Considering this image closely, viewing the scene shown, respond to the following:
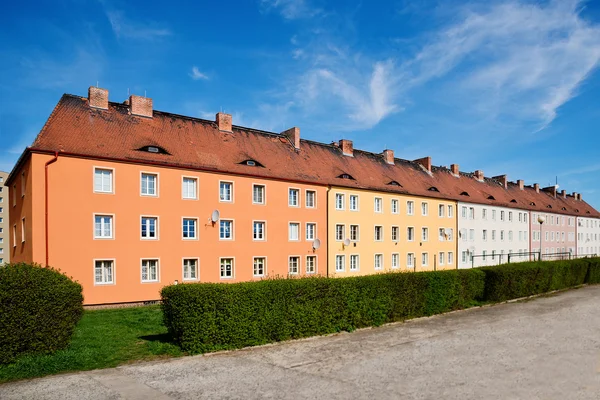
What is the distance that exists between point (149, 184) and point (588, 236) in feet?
249

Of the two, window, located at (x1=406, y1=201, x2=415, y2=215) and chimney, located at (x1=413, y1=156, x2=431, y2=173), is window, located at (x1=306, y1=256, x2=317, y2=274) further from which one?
chimney, located at (x1=413, y1=156, x2=431, y2=173)

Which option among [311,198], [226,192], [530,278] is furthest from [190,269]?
[530,278]

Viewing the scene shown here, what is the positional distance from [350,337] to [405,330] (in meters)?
2.32

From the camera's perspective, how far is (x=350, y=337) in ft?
42.6

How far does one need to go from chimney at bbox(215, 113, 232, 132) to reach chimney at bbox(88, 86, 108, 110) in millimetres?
7756

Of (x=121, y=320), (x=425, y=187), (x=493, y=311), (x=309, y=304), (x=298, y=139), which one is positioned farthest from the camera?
(x=425, y=187)

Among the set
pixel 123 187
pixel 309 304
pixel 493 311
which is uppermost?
pixel 123 187

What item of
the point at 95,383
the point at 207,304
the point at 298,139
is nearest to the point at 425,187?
the point at 298,139

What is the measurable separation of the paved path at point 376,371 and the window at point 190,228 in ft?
46.7

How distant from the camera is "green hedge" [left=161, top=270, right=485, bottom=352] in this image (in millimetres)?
10828

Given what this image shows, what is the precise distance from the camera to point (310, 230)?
102 feet

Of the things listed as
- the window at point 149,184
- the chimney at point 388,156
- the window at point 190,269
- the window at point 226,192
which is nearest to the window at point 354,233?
the chimney at point 388,156

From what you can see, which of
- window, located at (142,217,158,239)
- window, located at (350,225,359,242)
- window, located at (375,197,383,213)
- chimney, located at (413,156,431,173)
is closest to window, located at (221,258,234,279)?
window, located at (142,217,158,239)

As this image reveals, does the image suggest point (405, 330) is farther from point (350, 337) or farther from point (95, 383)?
point (95, 383)
